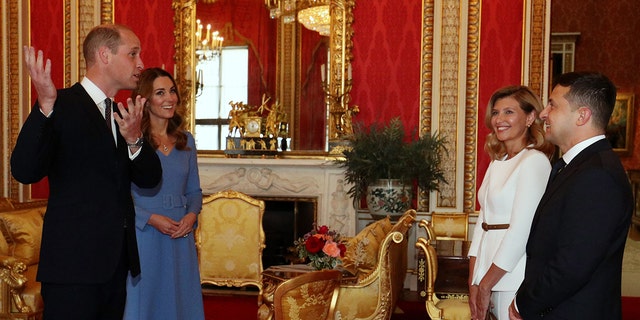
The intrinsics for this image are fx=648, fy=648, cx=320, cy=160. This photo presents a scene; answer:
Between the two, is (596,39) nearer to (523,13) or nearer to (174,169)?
(523,13)

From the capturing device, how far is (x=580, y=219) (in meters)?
1.90

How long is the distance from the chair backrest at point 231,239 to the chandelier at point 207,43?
198cm

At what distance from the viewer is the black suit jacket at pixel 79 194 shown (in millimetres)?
2133

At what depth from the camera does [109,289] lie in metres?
2.26

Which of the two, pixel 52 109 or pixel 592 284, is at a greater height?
pixel 52 109

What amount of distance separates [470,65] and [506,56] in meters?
0.36

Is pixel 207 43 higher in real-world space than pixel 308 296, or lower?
higher

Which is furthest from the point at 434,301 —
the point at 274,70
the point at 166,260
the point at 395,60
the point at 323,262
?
the point at 274,70

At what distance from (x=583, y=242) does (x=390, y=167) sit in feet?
13.0

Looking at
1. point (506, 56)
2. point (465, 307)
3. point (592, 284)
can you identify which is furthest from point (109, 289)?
point (506, 56)

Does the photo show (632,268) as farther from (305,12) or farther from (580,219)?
(580,219)

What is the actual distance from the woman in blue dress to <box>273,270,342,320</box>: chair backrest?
1.63 feet

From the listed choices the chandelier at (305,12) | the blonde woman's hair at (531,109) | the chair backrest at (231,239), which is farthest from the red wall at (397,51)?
the blonde woman's hair at (531,109)

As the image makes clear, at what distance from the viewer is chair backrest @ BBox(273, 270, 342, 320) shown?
2.80m
